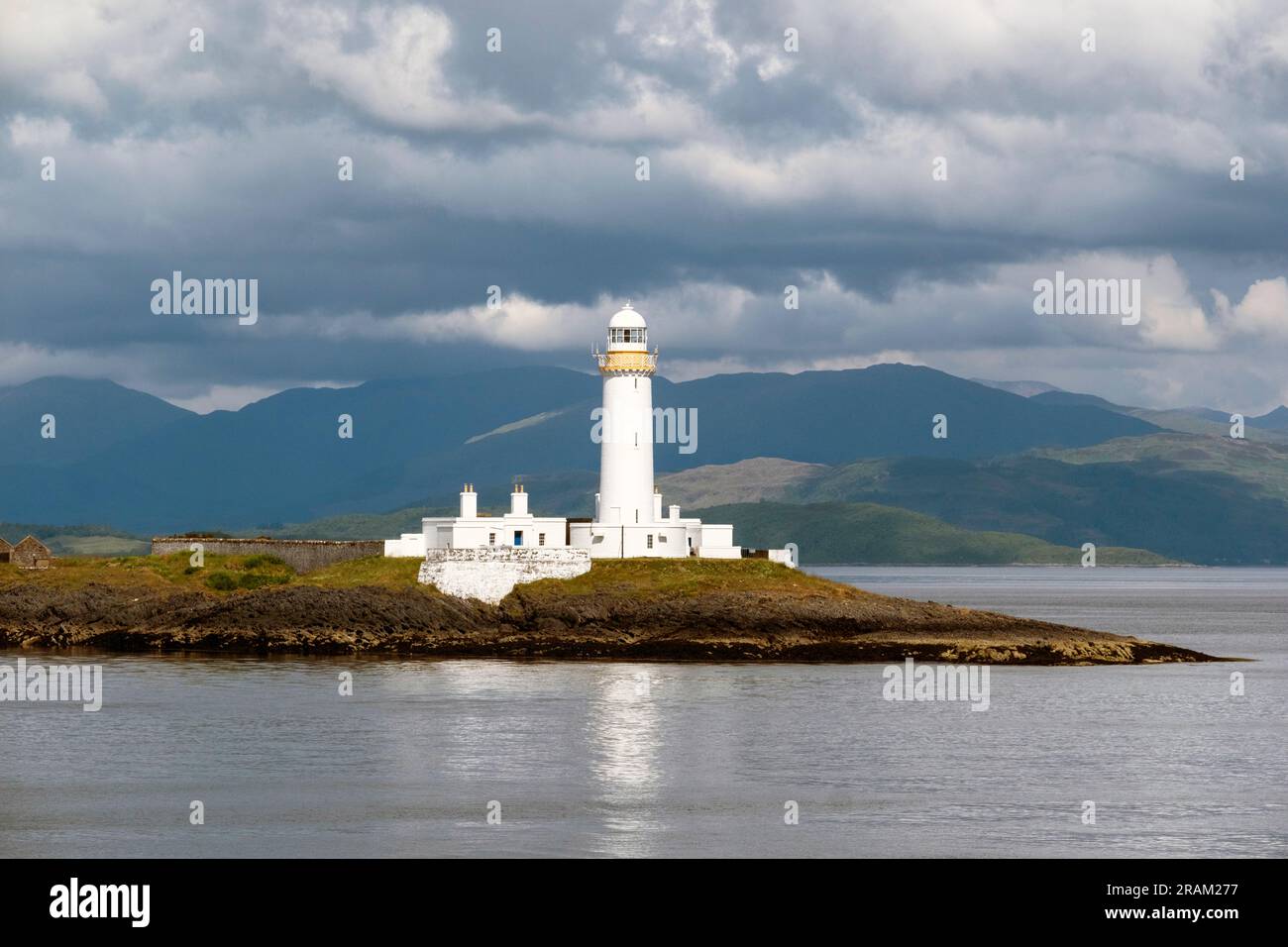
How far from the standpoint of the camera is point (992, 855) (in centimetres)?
3612

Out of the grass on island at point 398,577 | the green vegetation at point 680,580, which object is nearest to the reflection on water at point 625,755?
the green vegetation at point 680,580

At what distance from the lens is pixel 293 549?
87.6 m

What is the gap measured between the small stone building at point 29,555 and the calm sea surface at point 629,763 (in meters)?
20.5

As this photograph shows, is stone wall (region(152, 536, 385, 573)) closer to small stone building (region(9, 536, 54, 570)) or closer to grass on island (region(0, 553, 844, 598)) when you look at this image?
grass on island (region(0, 553, 844, 598))

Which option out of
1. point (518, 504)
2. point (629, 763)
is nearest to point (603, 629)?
point (518, 504)

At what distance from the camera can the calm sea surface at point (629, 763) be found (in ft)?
125

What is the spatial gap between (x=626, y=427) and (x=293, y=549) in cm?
1713

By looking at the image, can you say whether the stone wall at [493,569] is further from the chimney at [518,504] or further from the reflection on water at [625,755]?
the reflection on water at [625,755]

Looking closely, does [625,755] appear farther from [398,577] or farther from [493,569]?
[398,577]

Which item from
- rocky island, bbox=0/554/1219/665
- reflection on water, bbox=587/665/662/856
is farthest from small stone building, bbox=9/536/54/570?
reflection on water, bbox=587/665/662/856

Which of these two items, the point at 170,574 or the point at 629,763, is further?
the point at 170,574
